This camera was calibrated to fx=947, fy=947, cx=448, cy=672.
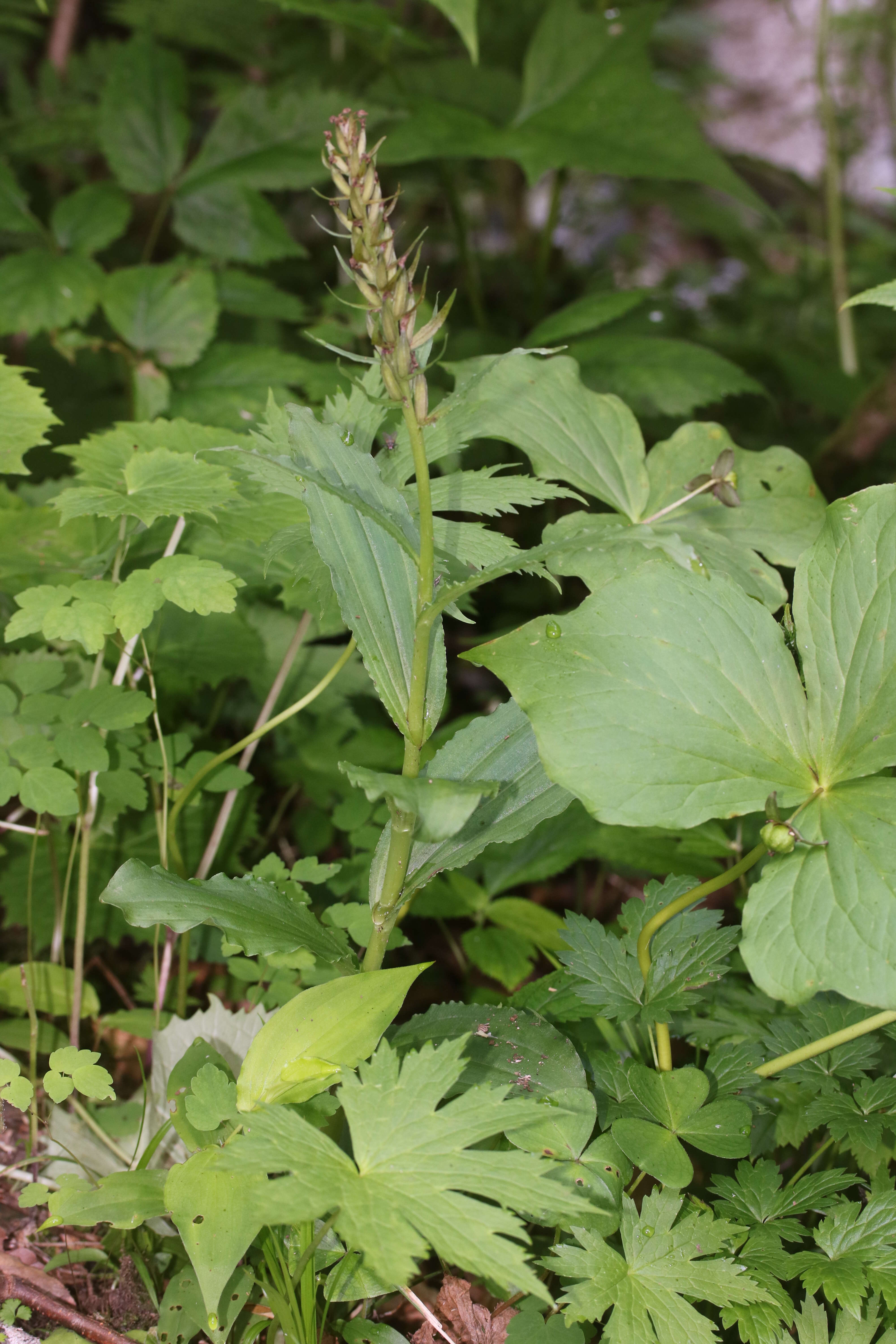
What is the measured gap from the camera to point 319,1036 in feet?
3.55

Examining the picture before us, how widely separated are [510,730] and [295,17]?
3634mm

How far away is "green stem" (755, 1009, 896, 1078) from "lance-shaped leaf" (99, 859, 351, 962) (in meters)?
0.55

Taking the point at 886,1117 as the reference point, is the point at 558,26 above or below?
above

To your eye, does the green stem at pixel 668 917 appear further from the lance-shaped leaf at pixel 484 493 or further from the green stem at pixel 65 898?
the green stem at pixel 65 898

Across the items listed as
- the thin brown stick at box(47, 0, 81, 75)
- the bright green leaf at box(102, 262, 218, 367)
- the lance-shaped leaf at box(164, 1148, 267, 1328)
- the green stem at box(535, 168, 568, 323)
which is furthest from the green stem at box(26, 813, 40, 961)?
the thin brown stick at box(47, 0, 81, 75)

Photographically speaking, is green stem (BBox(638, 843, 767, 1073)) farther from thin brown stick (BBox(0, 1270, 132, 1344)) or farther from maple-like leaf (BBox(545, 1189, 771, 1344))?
thin brown stick (BBox(0, 1270, 132, 1344))

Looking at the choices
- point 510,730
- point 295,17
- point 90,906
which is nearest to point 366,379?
point 510,730

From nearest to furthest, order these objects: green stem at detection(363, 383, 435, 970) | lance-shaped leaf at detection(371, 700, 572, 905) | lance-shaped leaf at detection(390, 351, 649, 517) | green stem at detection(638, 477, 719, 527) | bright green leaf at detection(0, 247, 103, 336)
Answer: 1. green stem at detection(363, 383, 435, 970)
2. lance-shaped leaf at detection(371, 700, 572, 905)
3. green stem at detection(638, 477, 719, 527)
4. lance-shaped leaf at detection(390, 351, 649, 517)
5. bright green leaf at detection(0, 247, 103, 336)

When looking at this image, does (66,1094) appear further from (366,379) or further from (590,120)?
(590,120)

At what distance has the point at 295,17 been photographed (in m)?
3.67

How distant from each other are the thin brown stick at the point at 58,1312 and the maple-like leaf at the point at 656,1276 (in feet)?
1.78

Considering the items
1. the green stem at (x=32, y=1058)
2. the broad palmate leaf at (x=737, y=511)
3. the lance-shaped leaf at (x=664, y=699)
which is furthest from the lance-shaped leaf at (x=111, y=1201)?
the broad palmate leaf at (x=737, y=511)

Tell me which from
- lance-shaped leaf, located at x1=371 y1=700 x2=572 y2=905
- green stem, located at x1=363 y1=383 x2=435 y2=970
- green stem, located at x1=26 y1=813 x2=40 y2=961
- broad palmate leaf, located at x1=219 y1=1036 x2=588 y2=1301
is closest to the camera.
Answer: broad palmate leaf, located at x1=219 y1=1036 x2=588 y2=1301

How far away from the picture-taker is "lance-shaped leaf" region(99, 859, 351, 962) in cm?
107
